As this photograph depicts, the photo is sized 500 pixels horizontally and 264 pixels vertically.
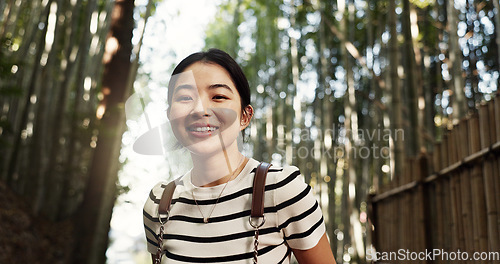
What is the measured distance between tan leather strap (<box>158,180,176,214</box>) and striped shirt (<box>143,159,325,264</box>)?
0.08 feet

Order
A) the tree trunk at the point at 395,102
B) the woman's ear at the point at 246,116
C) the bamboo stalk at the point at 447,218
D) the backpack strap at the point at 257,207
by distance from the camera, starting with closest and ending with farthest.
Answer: the backpack strap at the point at 257,207, the woman's ear at the point at 246,116, the bamboo stalk at the point at 447,218, the tree trunk at the point at 395,102

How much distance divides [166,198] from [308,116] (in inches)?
354

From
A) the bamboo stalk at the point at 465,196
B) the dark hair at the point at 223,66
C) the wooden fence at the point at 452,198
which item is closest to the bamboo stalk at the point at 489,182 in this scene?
the wooden fence at the point at 452,198

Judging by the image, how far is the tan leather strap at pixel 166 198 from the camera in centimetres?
86

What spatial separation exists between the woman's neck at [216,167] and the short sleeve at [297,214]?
0.10 metres

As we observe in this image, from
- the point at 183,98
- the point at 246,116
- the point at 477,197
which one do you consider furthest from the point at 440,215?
the point at 183,98

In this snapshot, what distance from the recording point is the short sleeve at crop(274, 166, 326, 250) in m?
0.80

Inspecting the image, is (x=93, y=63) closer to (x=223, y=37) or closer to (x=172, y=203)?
(x=223, y=37)

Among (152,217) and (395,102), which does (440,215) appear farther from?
(152,217)

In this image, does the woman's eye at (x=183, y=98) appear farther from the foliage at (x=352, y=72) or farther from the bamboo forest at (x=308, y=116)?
the foliage at (x=352, y=72)

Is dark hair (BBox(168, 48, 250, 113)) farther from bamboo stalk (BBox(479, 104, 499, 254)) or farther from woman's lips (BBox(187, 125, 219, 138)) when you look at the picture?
bamboo stalk (BBox(479, 104, 499, 254))

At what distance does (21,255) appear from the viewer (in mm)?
5156

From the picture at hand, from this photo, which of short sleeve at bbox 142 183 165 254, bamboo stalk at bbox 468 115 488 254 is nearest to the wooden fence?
bamboo stalk at bbox 468 115 488 254

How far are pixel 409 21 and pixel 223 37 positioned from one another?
731 centimetres
